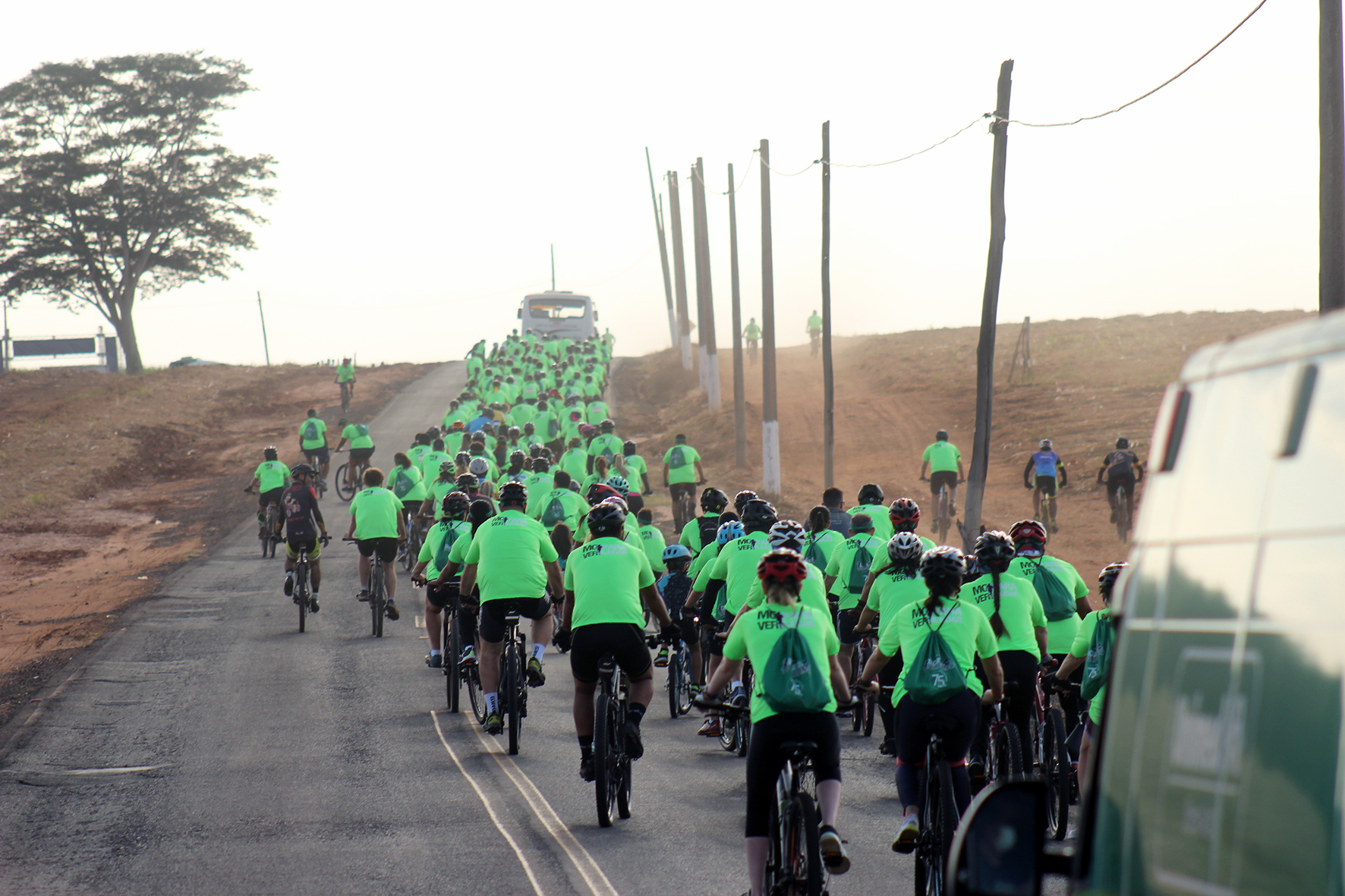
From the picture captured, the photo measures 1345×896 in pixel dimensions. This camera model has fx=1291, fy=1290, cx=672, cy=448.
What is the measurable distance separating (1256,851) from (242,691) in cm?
1199

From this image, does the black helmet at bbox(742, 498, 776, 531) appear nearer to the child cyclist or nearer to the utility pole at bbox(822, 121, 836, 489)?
the child cyclist

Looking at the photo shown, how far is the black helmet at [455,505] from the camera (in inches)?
485

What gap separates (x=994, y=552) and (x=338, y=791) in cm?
484

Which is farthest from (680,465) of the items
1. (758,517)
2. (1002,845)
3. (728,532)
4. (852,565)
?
(1002,845)

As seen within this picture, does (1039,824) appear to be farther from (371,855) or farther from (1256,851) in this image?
(371,855)

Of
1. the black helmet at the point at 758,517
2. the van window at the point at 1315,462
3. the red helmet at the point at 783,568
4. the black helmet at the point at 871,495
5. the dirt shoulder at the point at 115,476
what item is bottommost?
the dirt shoulder at the point at 115,476

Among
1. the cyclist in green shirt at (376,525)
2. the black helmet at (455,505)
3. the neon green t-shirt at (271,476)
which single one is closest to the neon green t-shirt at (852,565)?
the black helmet at (455,505)

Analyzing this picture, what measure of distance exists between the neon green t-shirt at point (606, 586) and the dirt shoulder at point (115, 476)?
21.7 feet

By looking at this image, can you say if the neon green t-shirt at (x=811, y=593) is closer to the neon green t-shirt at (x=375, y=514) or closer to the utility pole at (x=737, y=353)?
the neon green t-shirt at (x=375, y=514)

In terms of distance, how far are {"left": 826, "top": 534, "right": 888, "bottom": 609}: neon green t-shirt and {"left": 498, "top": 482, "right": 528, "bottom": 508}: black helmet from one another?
9.41ft

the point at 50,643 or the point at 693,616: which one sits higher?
the point at 693,616

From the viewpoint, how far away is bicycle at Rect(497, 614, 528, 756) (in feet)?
33.1

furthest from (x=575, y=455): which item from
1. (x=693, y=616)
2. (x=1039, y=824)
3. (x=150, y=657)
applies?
(x=1039, y=824)

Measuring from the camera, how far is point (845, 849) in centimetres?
777
